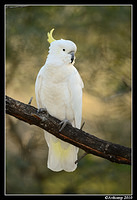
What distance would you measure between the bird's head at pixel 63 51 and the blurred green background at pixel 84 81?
761mm

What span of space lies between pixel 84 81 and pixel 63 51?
96cm

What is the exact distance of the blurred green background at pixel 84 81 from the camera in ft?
9.80

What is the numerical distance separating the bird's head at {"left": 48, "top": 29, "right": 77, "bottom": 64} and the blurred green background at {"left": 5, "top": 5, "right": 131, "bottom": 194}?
0.76 meters

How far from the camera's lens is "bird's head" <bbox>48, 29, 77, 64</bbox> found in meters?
2.21

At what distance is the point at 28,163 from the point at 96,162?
0.84 m

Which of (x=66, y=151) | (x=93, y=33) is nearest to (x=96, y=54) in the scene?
(x=93, y=33)

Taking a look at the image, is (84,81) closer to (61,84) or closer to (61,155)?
(61,84)

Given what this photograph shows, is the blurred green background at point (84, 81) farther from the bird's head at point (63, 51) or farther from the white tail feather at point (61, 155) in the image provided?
the bird's head at point (63, 51)

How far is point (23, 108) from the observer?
6.43 feet

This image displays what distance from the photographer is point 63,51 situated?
2.23 meters

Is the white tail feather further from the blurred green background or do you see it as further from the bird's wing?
the blurred green background

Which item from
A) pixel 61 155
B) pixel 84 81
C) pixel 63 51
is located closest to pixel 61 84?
pixel 63 51

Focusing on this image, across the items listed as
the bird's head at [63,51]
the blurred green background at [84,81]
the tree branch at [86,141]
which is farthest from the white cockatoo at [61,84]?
the blurred green background at [84,81]
